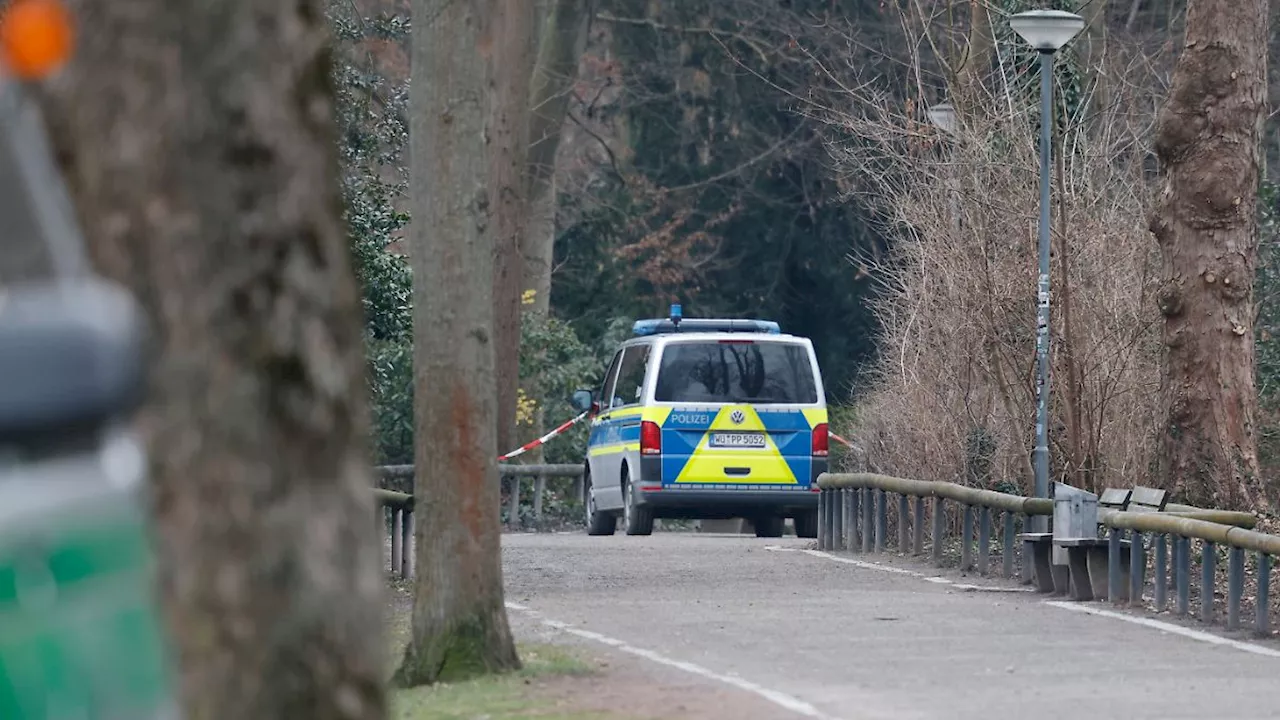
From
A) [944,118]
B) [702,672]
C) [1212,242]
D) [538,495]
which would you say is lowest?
[702,672]

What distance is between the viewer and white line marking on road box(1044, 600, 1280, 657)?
43.8 ft

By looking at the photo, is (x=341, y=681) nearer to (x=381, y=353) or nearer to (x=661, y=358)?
(x=661, y=358)

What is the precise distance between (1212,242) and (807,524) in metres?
7.19

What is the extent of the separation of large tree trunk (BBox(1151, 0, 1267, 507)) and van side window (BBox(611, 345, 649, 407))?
21.1 ft

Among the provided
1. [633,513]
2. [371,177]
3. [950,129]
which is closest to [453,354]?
[371,177]

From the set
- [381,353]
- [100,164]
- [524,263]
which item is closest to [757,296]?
[524,263]

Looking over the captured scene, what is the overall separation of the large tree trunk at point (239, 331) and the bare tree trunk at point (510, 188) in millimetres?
26745

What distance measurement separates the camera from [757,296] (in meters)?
45.8

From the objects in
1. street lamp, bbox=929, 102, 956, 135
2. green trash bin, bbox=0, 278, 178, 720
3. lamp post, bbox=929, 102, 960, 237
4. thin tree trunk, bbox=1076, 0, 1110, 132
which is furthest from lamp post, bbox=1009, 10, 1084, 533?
green trash bin, bbox=0, 278, 178, 720

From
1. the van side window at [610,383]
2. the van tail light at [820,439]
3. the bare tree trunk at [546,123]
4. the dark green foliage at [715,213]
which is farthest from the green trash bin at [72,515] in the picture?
the dark green foliage at [715,213]

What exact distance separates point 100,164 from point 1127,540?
12201 millimetres

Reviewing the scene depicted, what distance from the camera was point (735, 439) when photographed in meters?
23.8

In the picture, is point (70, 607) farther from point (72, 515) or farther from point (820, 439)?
point (820, 439)

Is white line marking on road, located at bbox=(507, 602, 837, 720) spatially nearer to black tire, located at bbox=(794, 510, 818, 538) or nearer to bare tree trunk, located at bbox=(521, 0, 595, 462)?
black tire, located at bbox=(794, 510, 818, 538)
